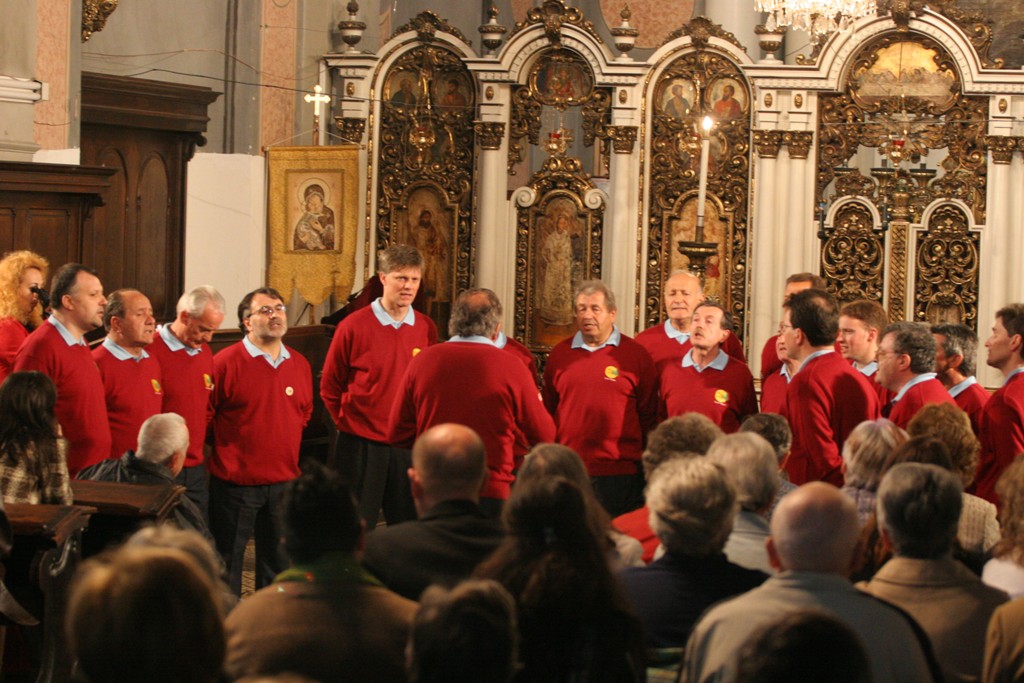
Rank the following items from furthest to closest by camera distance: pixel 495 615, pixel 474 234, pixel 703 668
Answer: pixel 474 234
pixel 703 668
pixel 495 615

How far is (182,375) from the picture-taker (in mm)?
7168

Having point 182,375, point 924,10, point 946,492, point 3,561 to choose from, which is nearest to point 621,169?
point 924,10

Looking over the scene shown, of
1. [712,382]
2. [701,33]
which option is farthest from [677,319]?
[701,33]

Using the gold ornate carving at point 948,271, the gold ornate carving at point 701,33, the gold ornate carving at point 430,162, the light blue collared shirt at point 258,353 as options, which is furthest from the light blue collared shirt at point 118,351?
the gold ornate carving at point 948,271

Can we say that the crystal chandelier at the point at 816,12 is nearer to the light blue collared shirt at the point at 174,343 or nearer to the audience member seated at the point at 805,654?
the light blue collared shirt at the point at 174,343

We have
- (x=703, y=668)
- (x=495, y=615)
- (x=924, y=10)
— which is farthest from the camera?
(x=924, y=10)

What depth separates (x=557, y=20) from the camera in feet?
38.2

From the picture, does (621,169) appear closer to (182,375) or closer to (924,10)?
(924,10)

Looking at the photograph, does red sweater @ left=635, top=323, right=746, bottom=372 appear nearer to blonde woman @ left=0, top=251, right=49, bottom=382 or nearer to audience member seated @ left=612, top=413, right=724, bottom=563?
audience member seated @ left=612, top=413, right=724, bottom=563

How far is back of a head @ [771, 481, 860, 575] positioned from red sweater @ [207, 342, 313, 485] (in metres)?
4.09

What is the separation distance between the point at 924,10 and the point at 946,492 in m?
8.13

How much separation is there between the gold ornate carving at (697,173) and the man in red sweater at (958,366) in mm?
4497

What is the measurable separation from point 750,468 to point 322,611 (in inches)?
65.8

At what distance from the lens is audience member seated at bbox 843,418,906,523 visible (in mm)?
5113
